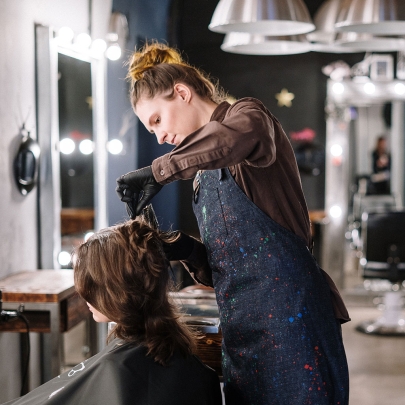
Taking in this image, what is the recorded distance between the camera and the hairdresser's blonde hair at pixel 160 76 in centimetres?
171

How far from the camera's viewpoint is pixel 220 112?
1.66 meters

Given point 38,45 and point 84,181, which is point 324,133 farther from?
point 38,45

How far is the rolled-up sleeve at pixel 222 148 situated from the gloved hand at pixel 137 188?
0.13 feet

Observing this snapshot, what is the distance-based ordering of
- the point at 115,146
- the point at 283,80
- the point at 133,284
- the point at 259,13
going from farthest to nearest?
the point at 283,80 → the point at 115,146 → the point at 259,13 → the point at 133,284

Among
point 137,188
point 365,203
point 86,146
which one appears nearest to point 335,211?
point 365,203

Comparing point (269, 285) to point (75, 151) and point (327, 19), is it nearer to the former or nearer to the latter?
point (75, 151)

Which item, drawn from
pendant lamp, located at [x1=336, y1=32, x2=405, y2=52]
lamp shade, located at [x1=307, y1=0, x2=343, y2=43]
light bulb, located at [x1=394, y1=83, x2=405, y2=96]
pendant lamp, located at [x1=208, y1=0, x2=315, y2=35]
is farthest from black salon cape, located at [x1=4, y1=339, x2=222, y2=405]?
light bulb, located at [x1=394, y1=83, x2=405, y2=96]

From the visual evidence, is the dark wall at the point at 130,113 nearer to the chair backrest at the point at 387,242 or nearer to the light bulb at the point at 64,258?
the light bulb at the point at 64,258

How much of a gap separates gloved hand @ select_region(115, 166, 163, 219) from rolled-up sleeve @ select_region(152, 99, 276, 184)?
40 mm

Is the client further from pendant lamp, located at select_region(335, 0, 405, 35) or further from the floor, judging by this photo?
the floor

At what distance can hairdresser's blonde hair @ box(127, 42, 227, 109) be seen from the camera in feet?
5.60

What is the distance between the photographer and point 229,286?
1616mm

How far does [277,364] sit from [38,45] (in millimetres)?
2296

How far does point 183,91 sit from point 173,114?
69mm
